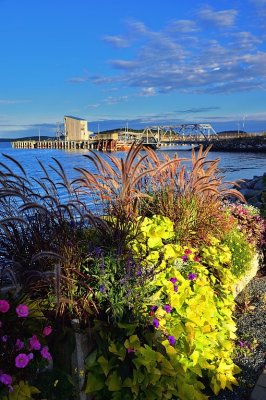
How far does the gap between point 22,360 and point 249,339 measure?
256 centimetres

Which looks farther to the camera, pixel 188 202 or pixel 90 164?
pixel 90 164

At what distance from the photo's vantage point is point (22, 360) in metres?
2.13

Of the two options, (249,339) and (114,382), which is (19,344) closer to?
(114,382)

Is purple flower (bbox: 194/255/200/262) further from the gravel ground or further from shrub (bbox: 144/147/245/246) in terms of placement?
the gravel ground

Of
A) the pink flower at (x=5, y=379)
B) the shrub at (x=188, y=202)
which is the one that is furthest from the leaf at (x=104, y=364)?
the shrub at (x=188, y=202)

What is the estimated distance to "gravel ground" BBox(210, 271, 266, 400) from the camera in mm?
3287

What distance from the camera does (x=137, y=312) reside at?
2688 mm

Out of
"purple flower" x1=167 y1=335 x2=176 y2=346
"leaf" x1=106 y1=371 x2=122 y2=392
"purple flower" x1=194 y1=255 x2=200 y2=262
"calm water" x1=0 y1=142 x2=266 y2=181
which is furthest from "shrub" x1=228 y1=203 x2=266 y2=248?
"leaf" x1=106 y1=371 x2=122 y2=392

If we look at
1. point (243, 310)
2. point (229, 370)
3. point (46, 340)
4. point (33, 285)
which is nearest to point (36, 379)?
point (46, 340)

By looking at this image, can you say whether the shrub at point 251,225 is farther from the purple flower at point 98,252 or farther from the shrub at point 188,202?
the purple flower at point 98,252

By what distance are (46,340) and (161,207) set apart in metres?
2.26

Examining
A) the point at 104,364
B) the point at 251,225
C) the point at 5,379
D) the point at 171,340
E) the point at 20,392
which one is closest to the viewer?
the point at 5,379

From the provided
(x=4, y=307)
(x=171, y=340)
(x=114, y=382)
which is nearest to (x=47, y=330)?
(x=4, y=307)

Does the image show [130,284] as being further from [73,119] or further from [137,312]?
[73,119]
